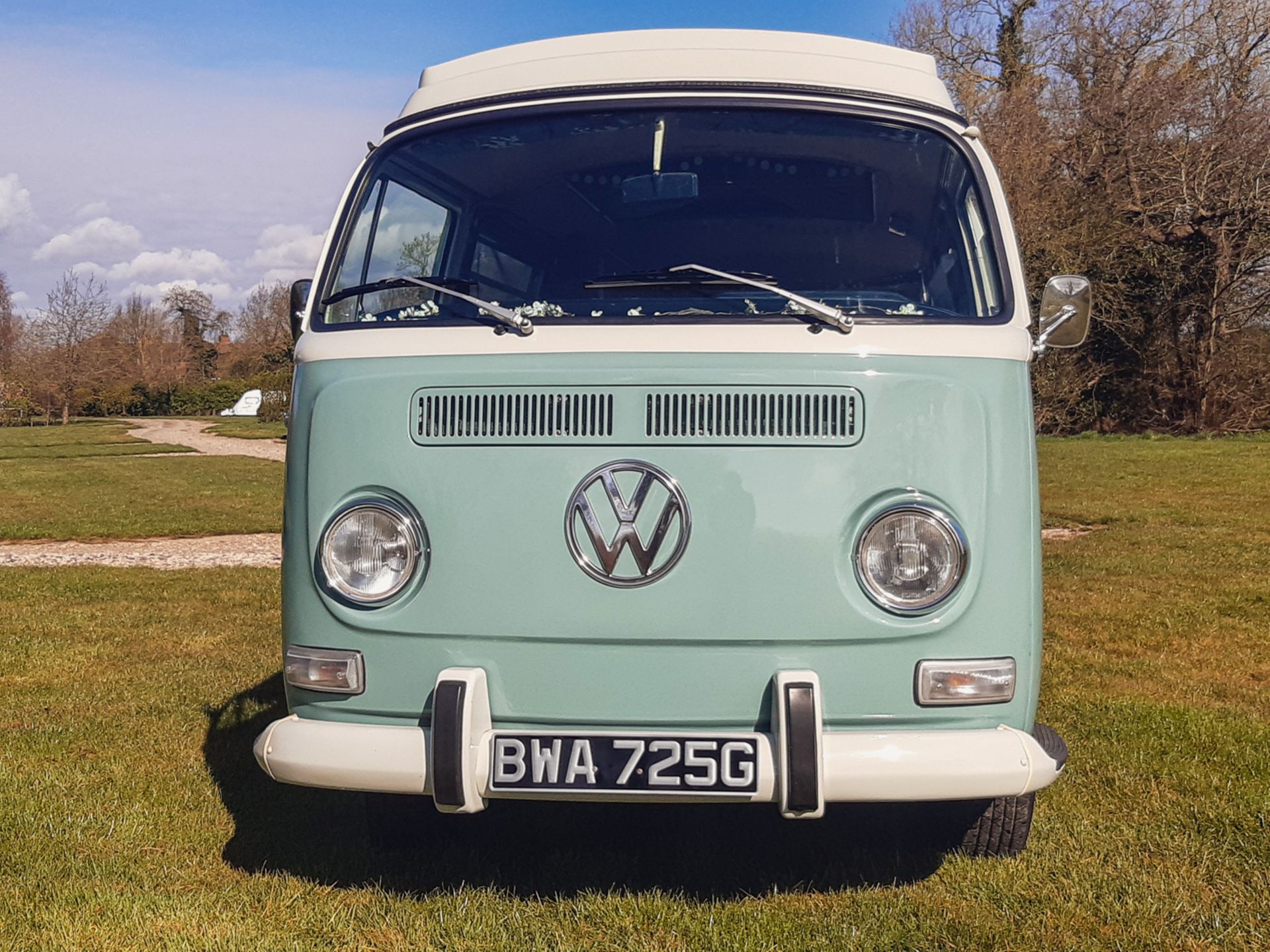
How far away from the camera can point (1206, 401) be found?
80.8ft

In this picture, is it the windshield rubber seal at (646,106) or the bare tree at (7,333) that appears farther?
the bare tree at (7,333)

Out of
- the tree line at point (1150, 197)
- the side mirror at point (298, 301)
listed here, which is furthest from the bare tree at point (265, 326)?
the side mirror at point (298, 301)

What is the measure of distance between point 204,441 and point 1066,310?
1363 inches

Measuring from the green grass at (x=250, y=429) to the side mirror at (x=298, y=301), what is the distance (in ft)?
97.7

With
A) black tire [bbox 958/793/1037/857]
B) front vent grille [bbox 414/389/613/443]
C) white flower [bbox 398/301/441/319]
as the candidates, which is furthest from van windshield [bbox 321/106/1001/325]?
black tire [bbox 958/793/1037/857]

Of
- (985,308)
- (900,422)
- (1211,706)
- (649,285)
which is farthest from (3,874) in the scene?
(1211,706)

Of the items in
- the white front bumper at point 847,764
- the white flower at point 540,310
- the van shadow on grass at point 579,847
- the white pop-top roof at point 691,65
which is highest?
the white pop-top roof at point 691,65

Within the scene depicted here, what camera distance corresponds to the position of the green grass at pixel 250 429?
1473 inches

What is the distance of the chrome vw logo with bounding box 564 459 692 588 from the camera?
285cm

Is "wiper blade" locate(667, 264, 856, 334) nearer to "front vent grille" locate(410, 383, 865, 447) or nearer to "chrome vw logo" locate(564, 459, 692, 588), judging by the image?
"front vent grille" locate(410, 383, 865, 447)

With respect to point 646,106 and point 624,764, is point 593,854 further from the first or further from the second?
point 646,106

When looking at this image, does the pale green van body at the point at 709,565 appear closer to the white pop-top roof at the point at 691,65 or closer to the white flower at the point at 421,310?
the white flower at the point at 421,310

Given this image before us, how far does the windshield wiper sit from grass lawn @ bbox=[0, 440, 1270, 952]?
150cm

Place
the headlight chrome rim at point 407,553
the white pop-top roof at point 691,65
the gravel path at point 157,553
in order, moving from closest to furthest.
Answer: the headlight chrome rim at point 407,553 < the white pop-top roof at point 691,65 < the gravel path at point 157,553
